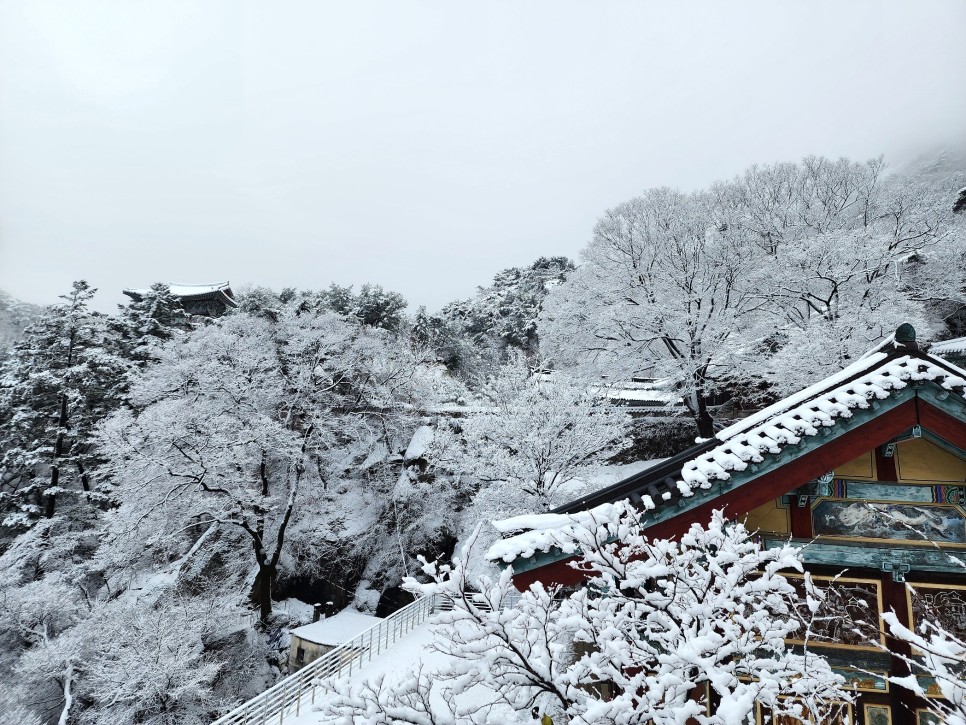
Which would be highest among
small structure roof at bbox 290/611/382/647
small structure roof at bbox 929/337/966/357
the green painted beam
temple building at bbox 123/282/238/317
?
temple building at bbox 123/282/238/317

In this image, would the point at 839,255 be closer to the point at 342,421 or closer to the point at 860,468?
the point at 860,468

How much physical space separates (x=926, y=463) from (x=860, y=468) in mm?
621

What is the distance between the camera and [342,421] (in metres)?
19.9

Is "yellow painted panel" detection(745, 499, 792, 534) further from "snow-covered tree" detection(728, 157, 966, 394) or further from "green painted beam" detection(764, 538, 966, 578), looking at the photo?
"snow-covered tree" detection(728, 157, 966, 394)

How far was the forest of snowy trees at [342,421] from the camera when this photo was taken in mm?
13781

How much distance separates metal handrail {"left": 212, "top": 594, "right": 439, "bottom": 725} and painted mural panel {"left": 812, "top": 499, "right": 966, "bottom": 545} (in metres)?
7.05

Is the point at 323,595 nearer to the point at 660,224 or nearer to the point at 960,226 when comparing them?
the point at 660,224

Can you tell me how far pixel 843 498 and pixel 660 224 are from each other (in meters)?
16.1

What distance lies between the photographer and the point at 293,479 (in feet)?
57.7

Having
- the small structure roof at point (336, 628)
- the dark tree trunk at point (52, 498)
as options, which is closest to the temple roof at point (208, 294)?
the dark tree trunk at point (52, 498)

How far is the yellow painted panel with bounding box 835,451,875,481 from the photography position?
16.3 feet

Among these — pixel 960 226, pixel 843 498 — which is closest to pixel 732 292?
pixel 960 226

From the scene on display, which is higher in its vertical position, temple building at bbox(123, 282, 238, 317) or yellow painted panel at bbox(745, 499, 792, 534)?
temple building at bbox(123, 282, 238, 317)

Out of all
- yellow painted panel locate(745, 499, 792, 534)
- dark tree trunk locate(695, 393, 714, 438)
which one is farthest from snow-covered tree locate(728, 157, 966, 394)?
yellow painted panel locate(745, 499, 792, 534)
